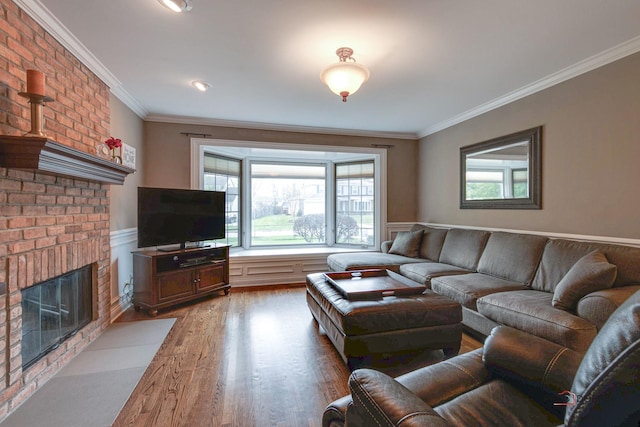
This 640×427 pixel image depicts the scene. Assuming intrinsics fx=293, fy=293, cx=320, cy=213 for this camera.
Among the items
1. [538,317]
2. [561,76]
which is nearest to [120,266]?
[538,317]

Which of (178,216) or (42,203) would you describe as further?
(178,216)

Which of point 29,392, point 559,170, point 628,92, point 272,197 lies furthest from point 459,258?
point 29,392

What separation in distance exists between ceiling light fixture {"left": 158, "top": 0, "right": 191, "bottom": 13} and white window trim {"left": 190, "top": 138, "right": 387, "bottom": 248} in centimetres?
252

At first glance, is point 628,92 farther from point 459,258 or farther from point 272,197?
point 272,197

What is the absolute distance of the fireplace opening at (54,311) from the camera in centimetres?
193

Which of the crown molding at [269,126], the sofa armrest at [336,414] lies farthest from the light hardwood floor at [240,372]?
the crown molding at [269,126]

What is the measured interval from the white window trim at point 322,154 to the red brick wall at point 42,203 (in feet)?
4.75

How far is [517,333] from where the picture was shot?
1.38 m

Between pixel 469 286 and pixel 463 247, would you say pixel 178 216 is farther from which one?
pixel 463 247

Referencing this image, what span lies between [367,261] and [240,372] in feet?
7.04

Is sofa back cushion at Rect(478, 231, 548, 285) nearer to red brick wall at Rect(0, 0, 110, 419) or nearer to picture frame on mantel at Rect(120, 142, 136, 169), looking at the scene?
red brick wall at Rect(0, 0, 110, 419)

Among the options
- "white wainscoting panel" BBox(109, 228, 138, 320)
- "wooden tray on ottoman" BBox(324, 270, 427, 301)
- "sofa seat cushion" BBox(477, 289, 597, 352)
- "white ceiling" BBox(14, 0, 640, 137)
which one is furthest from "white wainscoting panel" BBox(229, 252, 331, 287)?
"sofa seat cushion" BBox(477, 289, 597, 352)

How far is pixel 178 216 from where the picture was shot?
3605 millimetres

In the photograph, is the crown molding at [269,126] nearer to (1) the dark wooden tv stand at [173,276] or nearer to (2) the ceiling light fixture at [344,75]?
(1) the dark wooden tv stand at [173,276]
